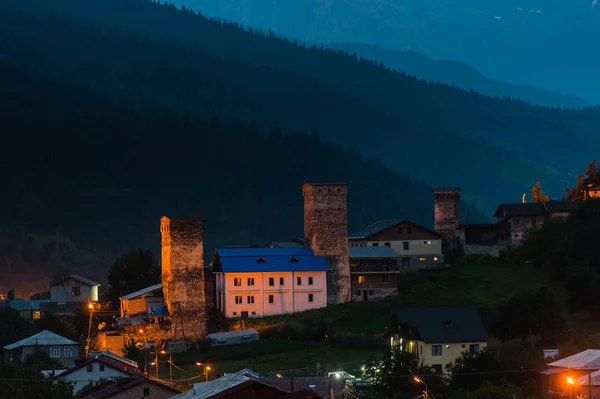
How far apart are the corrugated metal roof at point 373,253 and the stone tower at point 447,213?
317 inches

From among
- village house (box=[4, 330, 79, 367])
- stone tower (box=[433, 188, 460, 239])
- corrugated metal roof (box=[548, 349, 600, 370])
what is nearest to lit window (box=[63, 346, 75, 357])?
village house (box=[4, 330, 79, 367])

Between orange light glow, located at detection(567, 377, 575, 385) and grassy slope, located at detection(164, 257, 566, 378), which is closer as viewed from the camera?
orange light glow, located at detection(567, 377, 575, 385)

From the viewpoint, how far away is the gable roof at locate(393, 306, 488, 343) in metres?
64.9

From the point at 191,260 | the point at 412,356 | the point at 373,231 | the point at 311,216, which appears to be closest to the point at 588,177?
the point at 373,231

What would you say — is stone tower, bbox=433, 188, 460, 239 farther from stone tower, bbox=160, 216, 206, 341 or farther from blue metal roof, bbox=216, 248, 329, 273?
stone tower, bbox=160, 216, 206, 341

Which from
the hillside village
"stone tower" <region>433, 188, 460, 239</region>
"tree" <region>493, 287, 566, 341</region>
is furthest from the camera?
"stone tower" <region>433, 188, 460, 239</region>

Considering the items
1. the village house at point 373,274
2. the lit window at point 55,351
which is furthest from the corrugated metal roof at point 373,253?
the lit window at point 55,351

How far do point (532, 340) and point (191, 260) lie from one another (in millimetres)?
26743

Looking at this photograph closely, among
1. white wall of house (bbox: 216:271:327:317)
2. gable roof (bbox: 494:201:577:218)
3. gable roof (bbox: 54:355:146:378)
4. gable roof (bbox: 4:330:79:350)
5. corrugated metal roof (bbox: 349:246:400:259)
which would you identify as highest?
gable roof (bbox: 494:201:577:218)

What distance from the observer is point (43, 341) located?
255 ft

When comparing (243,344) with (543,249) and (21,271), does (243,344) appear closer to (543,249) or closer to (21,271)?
(543,249)

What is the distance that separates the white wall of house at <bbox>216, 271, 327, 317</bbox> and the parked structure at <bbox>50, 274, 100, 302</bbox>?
23500 mm

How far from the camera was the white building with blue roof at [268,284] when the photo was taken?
88.1 m

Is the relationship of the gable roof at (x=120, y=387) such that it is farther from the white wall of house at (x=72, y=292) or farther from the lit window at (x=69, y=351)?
the white wall of house at (x=72, y=292)
